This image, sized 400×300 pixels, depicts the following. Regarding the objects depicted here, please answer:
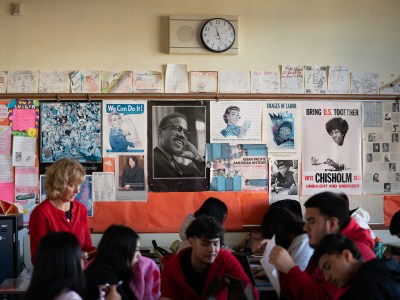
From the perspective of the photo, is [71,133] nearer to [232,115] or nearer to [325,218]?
[232,115]

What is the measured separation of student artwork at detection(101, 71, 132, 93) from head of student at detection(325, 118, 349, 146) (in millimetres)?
1946

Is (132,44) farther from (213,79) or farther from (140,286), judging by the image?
(140,286)

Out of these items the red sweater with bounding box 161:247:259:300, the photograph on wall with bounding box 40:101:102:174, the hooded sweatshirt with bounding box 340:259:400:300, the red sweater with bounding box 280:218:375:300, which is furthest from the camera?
the photograph on wall with bounding box 40:101:102:174

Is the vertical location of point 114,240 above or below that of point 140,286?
above

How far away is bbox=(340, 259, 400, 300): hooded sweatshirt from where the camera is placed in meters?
1.77

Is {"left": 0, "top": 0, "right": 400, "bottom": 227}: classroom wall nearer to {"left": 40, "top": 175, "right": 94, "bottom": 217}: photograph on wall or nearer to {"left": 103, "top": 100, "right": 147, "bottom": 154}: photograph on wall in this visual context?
{"left": 103, "top": 100, "right": 147, "bottom": 154}: photograph on wall

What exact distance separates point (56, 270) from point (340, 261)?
1050mm

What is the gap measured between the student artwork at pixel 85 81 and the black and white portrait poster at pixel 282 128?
1590mm

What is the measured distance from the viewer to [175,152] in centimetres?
495

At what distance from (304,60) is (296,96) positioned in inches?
14.4

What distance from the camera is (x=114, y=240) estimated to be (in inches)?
94.0

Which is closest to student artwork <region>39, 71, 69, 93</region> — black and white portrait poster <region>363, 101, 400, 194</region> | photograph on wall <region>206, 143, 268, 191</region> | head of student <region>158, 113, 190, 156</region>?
head of student <region>158, 113, 190, 156</region>

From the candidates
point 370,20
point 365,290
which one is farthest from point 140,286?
point 370,20

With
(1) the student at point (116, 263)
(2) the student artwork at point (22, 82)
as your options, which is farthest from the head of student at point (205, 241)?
(2) the student artwork at point (22, 82)
